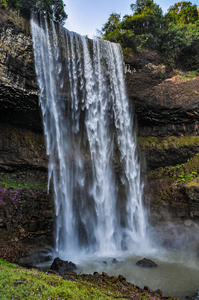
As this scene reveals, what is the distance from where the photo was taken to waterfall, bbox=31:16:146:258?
1219 centimetres

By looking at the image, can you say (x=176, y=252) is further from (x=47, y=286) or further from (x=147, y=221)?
(x=47, y=286)

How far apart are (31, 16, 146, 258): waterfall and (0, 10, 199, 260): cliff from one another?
697 mm

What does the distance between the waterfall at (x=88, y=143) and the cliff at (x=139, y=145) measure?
697 mm

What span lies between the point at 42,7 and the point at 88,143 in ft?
26.5

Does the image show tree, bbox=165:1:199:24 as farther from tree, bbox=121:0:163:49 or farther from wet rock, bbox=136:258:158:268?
wet rock, bbox=136:258:158:268

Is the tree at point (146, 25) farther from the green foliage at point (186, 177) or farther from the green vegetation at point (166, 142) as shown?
the green foliage at point (186, 177)

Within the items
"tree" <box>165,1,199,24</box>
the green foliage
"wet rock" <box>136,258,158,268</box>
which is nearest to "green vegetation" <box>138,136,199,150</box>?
the green foliage

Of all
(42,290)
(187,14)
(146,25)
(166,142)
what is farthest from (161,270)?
(187,14)

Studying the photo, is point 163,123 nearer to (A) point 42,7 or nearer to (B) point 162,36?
(B) point 162,36

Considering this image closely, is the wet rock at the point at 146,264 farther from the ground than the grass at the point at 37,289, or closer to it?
closer to it

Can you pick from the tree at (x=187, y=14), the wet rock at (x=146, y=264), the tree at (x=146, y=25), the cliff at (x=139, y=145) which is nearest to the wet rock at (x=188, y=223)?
the cliff at (x=139, y=145)

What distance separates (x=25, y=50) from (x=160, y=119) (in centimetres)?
967

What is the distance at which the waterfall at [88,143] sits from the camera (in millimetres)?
12188

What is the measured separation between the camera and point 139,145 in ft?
52.4
